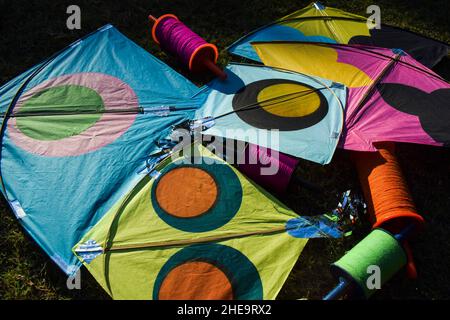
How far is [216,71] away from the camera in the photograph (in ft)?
12.4

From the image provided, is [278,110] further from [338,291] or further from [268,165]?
[338,291]

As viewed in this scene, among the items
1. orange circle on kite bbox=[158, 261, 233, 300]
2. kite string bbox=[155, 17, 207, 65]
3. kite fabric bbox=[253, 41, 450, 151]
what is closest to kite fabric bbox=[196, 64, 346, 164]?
kite fabric bbox=[253, 41, 450, 151]

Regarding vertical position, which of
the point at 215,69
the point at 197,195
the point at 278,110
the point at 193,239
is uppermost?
the point at 215,69

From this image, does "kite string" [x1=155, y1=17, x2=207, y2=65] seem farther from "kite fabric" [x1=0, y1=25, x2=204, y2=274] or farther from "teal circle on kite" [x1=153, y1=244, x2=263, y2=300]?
"teal circle on kite" [x1=153, y1=244, x2=263, y2=300]

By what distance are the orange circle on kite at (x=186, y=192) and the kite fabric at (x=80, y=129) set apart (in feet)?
0.94

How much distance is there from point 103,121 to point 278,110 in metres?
1.32

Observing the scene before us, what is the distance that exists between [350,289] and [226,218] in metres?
0.84

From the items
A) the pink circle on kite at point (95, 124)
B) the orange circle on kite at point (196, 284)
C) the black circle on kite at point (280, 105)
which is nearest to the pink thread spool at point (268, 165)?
the black circle on kite at point (280, 105)

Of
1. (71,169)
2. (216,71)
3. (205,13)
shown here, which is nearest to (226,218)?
(71,169)

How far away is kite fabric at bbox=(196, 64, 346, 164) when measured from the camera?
3.13m

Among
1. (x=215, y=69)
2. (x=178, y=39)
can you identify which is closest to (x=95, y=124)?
(x=215, y=69)

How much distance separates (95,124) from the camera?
3.43 m

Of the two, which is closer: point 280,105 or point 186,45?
point 280,105

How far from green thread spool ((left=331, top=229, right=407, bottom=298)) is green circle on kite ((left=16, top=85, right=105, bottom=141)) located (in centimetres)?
206
